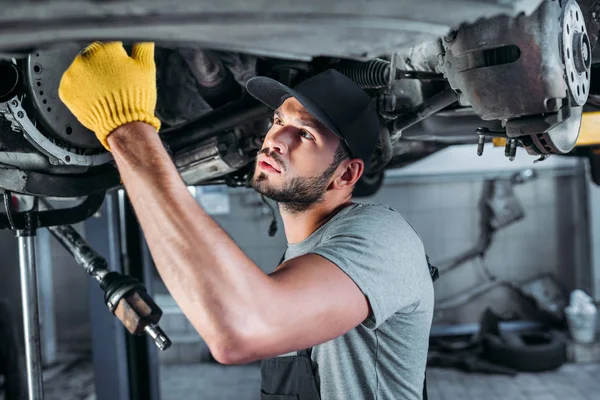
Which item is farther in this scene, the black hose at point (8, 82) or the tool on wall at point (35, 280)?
the tool on wall at point (35, 280)

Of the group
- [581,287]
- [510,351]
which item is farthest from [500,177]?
[510,351]

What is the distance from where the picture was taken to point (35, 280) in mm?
1408

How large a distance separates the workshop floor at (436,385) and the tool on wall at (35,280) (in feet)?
6.96

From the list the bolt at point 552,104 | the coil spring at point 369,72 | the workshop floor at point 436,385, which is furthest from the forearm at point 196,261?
the workshop floor at point 436,385

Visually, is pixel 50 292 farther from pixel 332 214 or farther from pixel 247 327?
pixel 247 327

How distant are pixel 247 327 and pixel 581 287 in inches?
169

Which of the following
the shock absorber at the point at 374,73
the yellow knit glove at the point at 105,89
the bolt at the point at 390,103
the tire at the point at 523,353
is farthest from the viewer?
the tire at the point at 523,353

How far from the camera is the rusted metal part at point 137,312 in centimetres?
127

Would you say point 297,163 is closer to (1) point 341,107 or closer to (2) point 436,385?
(1) point 341,107

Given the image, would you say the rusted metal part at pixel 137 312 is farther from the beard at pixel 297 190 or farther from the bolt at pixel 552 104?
the bolt at pixel 552 104

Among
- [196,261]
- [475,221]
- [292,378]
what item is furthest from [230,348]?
[475,221]

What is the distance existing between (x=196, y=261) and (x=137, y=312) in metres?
0.68

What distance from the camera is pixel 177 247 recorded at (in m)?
0.69

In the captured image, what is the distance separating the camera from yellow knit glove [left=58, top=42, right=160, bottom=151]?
791 mm
